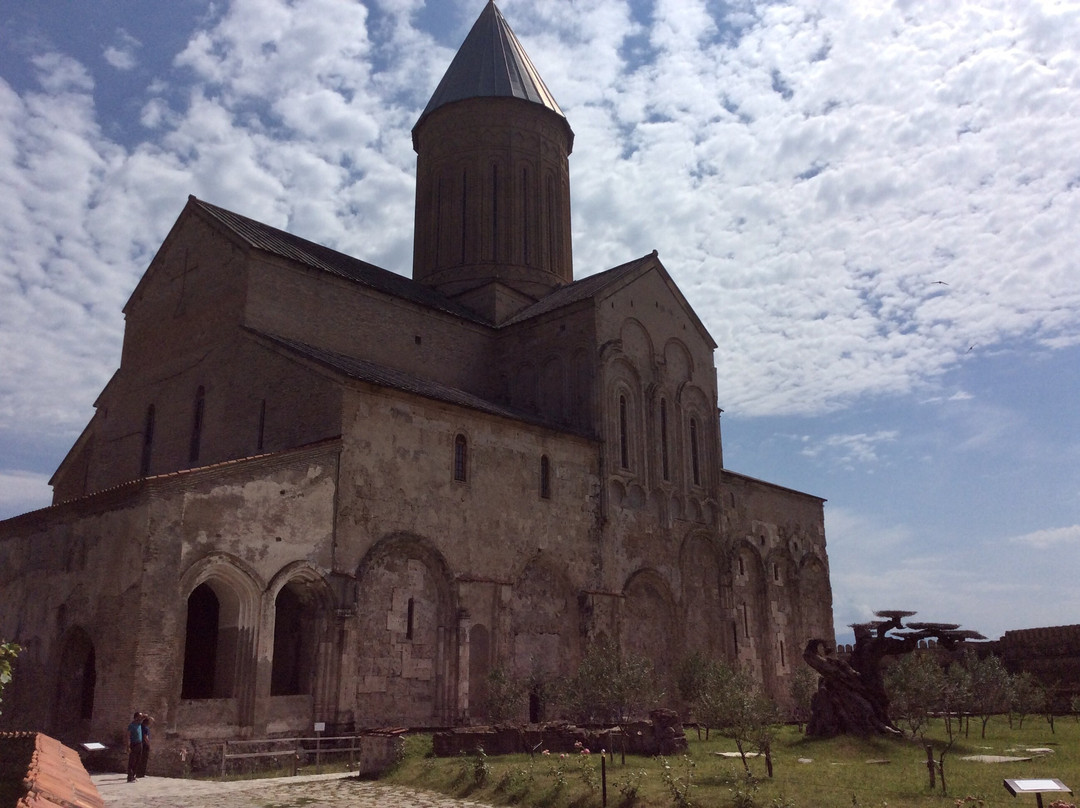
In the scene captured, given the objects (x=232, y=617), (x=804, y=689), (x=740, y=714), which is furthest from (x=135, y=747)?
(x=804, y=689)

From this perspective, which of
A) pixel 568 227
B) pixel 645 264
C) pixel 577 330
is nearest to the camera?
pixel 577 330

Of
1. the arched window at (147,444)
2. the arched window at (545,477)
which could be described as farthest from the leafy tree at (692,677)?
the arched window at (147,444)

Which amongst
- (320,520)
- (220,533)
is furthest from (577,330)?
(220,533)

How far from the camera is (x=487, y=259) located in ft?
89.6

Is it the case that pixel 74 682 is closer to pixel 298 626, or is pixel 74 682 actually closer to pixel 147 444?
pixel 298 626

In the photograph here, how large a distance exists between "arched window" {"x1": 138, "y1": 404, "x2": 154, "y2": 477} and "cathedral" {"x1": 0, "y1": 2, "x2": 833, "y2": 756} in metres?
0.07

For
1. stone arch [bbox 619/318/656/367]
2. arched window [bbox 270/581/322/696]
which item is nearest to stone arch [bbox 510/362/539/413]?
stone arch [bbox 619/318/656/367]

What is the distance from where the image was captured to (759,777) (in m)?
11.2

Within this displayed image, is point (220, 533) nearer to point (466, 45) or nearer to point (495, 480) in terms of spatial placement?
point (495, 480)

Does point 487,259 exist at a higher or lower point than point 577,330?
higher

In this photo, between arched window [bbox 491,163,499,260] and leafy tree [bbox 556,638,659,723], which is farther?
arched window [bbox 491,163,499,260]

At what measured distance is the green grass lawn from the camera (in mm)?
9516

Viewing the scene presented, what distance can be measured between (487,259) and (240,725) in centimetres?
1660

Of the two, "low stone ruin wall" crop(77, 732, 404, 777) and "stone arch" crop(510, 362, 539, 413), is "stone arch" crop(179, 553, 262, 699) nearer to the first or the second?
"low stone ruin wall" crop(77, 732, 404, 777)
